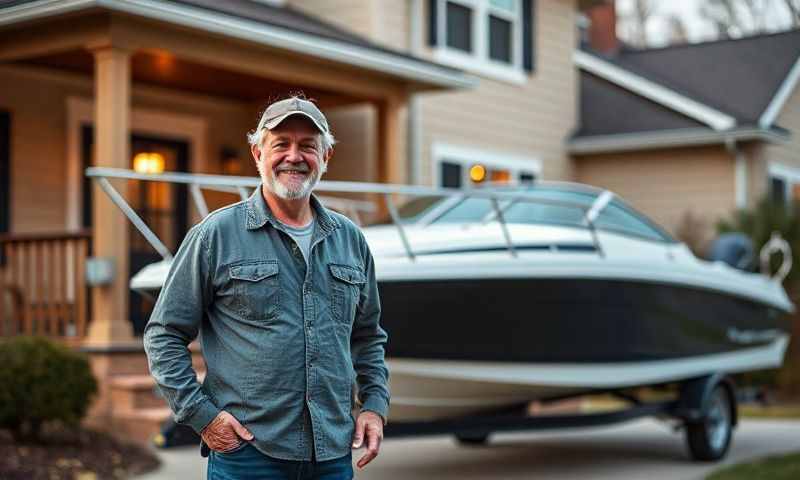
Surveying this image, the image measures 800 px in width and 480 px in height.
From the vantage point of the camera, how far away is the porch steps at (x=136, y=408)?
9383 mm

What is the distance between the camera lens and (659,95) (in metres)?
18.4

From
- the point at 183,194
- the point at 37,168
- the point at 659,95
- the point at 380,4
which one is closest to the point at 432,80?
the point at 380,4

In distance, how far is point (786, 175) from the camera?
1898cm

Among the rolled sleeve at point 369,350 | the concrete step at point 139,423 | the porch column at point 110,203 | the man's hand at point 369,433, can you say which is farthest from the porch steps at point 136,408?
the man's hand at point 369,433

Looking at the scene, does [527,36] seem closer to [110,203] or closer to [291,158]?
[110,203]

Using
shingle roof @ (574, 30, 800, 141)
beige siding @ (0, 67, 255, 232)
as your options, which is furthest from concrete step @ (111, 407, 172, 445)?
shingle roof @ (574, 30, 800, 141)

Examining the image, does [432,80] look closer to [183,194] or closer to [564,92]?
[183,194]

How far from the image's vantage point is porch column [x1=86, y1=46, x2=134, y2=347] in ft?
32.4

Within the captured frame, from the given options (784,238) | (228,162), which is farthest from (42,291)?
(784,238)

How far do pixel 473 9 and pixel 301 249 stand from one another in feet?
41.6

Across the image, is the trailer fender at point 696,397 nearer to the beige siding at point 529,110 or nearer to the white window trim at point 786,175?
the beige siding at point 529,110

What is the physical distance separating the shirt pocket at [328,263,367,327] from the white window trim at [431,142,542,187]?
11481 millimetres

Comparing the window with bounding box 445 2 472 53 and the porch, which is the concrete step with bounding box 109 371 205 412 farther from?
the window with bounding box 445 2 472 53

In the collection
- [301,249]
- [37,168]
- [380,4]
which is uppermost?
[380,4]
